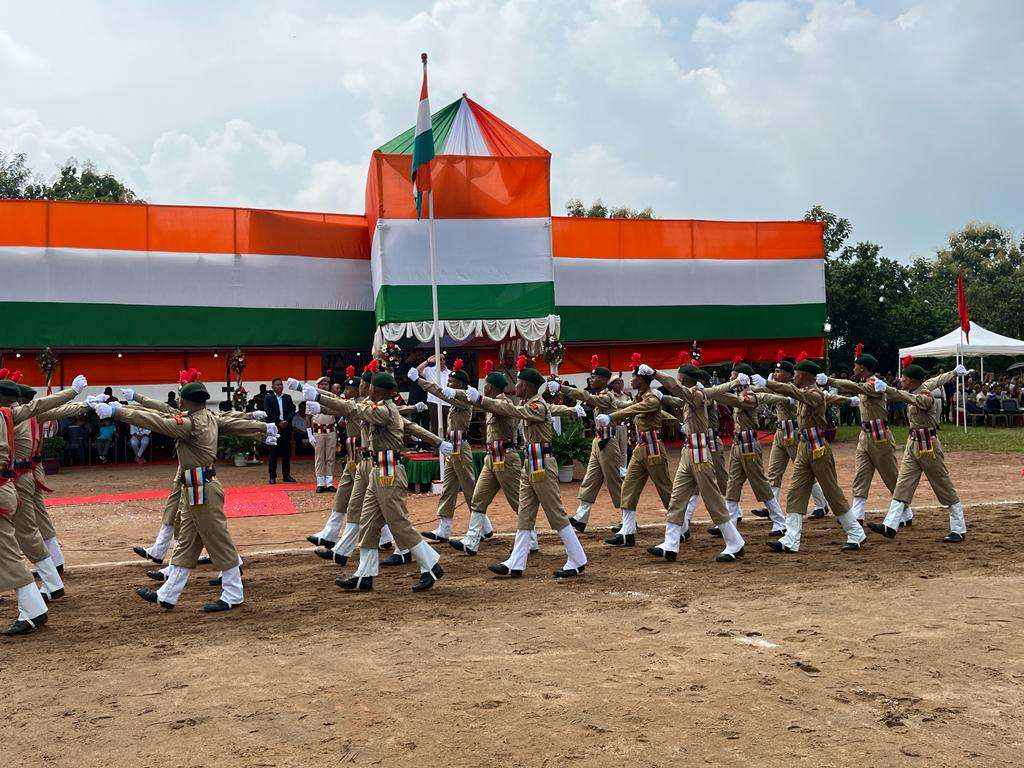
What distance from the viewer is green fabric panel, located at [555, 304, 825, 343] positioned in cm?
2184

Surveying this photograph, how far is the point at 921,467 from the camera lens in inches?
392

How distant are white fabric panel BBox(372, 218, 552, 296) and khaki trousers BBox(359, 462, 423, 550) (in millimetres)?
9890

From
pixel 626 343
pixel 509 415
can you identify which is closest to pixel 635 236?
pixel 626 343

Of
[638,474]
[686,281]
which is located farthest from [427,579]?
[686,281]

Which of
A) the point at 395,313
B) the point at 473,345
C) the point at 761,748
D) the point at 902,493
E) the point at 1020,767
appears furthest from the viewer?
the point at 473,345

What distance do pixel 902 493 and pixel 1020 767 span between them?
20.5 feet

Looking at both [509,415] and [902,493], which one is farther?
[902,493]

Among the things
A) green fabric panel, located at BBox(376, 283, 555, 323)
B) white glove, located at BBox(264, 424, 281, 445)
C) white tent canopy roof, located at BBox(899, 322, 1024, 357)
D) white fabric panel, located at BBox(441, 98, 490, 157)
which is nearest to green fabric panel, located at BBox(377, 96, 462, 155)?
white fabric panel, located at BBox(441, 98, 490, 157)

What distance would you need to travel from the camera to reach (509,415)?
897cm

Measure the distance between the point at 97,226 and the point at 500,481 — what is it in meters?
13.8

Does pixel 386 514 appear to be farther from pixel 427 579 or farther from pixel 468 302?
pixel 468 302

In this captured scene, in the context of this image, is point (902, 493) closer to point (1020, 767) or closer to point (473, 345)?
point (1020, 767)

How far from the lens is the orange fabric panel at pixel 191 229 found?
64.1 feet

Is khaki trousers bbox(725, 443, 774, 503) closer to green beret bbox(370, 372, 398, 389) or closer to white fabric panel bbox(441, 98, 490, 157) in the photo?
green beret bbox(370, 372, 398, 389)
